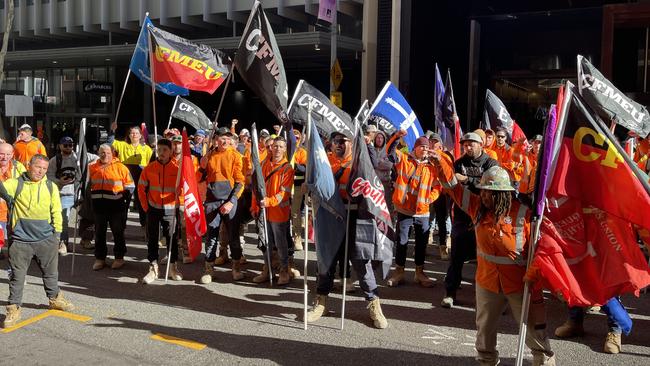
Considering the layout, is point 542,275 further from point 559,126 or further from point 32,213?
point 32,213

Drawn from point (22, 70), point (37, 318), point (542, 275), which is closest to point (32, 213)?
point (37, 318)

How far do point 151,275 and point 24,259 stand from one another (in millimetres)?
2187

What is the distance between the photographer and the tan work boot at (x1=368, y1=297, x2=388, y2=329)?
6.77 meters

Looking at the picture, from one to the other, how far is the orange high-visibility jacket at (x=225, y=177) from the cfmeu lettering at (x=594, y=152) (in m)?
5.13

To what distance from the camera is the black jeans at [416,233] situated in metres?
8.60

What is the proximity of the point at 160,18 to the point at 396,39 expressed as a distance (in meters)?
9.60

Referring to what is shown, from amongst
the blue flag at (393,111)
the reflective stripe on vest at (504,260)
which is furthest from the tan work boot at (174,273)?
the reflective stripe on vest at (504,260)

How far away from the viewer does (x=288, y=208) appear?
853cm

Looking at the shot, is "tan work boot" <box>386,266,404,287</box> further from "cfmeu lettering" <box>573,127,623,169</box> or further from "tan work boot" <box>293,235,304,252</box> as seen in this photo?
"cfmeu lettering" <box>573,127,623,169</box>

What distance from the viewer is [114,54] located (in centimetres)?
2481

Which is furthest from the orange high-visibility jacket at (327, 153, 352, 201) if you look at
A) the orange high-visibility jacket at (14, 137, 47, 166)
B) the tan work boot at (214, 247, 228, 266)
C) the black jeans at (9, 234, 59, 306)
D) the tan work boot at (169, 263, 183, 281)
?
the orange high-visibility jacket at (14, 137, 47, 166)

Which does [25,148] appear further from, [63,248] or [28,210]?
[28,210]

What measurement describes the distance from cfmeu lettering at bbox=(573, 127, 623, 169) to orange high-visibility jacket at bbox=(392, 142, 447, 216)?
3.62m

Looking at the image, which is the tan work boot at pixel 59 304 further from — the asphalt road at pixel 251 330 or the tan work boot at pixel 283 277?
the tan work boot at pixel 283 277
